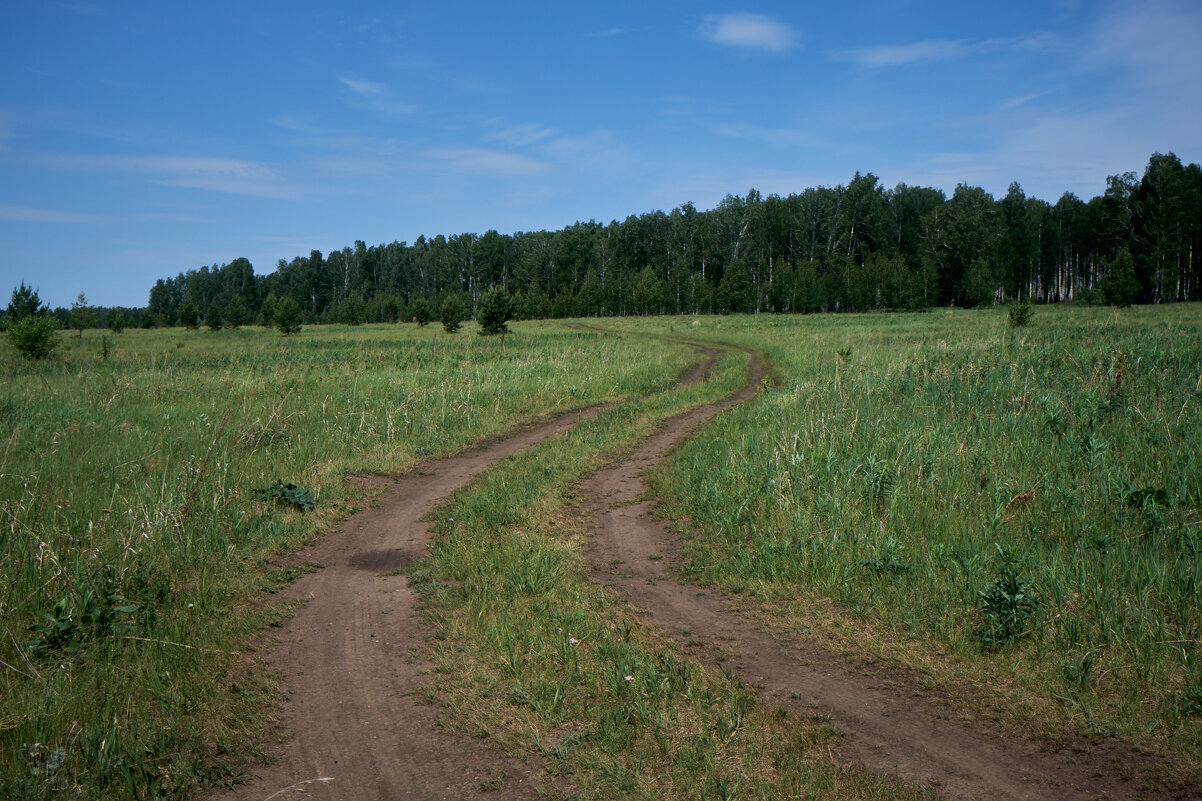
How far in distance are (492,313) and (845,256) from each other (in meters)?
60.5

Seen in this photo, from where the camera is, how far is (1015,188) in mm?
93500

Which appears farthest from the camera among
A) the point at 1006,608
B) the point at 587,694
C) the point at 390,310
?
the point at 390,310

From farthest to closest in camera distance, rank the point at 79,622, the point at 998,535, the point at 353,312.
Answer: the point at 353,312 → the point at 998,535 → the point at 79,622

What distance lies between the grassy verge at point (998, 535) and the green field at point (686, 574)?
0.03m

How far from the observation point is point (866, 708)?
4094 millimetres

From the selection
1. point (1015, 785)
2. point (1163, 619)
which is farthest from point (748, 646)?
point (1163, 619)

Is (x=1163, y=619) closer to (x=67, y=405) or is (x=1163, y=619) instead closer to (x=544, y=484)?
(x=544, y=484)

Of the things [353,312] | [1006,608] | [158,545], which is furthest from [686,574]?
[353,312]

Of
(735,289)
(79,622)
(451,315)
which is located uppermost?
(735,289)

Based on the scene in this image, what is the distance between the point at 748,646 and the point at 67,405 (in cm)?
1447

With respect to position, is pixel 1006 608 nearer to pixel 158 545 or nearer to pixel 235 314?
pixel 158 545

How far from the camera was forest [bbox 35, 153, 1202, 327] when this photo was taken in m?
74.2

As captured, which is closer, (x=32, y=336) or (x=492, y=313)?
(x=32, y=336)

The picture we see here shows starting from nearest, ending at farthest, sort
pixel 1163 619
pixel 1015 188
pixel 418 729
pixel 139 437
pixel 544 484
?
pixel 418 729
pixel 1163 619
pixel 544 484
pixel 139 437
pixel 1015 188
